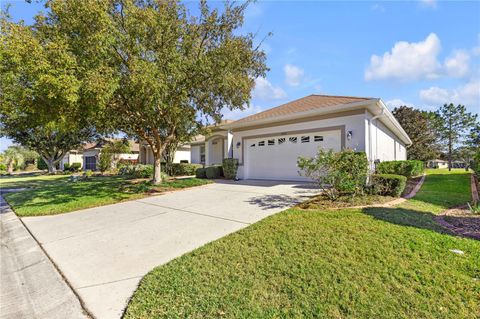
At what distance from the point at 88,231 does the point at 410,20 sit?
13.3 meters

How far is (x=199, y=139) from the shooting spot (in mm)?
25250

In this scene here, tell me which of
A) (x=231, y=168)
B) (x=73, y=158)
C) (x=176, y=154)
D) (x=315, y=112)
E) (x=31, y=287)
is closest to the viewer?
(x=31, y=287)

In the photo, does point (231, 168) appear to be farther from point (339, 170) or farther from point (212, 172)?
point (339, 170)

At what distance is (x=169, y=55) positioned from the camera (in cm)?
890

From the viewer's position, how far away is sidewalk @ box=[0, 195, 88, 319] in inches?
108

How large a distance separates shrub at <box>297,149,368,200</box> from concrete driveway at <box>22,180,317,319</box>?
1.11 meters

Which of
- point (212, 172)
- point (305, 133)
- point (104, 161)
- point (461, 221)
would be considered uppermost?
point (305, 133)

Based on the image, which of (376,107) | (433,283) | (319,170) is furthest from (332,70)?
(433,283)

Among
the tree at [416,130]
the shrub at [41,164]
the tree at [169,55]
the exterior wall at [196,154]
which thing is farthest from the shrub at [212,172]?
the shrub at [41,164]

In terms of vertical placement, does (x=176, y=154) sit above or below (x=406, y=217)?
above

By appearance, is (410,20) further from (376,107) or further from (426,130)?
(426,130)

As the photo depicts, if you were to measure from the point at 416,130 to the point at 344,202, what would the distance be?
33.6 metres

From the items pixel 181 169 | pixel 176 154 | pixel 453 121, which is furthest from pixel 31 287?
pixel 453 121

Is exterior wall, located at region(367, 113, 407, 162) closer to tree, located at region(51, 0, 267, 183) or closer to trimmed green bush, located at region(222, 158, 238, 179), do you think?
tree, located at region(51, 0, 267, 183)
